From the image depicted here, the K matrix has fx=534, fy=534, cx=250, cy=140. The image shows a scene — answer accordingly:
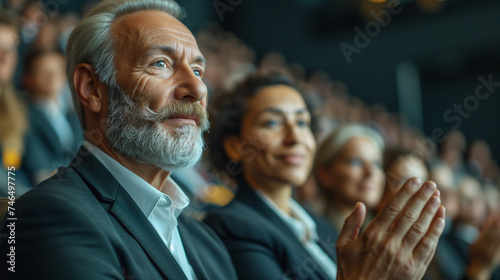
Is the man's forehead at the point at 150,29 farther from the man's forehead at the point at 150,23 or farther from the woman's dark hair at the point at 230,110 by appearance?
the woman's dark hair at the point at 230,110

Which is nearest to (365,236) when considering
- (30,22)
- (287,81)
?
(287,81)

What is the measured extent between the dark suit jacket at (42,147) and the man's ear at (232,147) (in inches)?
48.6

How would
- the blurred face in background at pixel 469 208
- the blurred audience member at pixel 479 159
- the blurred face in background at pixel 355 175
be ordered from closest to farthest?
the blurred face in background at pixel 355 175, the blurred face in background at pixel 469 208, the blurred audience member at pixel 479 159

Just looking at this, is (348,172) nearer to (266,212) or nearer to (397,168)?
(397,168)

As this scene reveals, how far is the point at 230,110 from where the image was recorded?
70.6 inches

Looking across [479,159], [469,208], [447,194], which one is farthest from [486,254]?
[479,159]

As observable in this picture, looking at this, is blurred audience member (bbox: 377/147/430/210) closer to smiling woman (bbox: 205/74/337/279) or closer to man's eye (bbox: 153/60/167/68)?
smiling woman (bbox: 205/74/337/279)

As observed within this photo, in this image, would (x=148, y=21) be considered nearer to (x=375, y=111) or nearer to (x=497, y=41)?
(x=375, y=111)

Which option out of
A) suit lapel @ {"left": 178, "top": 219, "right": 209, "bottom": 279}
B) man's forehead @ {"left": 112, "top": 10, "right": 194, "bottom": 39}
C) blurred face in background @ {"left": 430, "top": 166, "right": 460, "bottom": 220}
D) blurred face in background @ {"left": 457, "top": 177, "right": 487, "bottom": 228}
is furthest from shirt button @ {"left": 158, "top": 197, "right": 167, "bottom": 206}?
blurred face in background @ {"left": 457, "top": 177, "right": 487, "bottom": 228}

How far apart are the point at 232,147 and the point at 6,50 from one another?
1.43 metres

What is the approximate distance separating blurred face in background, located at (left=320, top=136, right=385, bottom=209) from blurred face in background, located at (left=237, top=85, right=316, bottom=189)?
39cm

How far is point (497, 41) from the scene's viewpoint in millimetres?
7043
